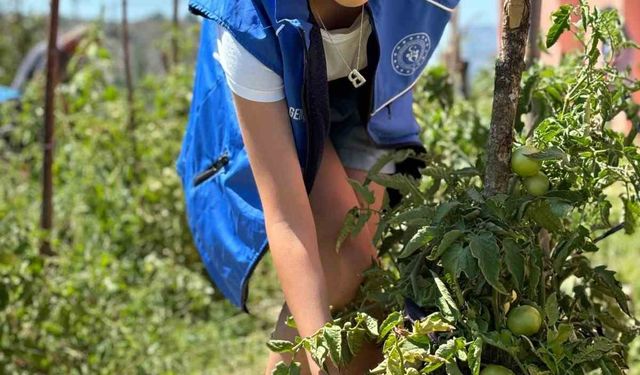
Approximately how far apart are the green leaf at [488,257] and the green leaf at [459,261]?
2 cm

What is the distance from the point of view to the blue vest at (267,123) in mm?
1597

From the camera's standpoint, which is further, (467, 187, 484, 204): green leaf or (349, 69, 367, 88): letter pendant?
(349, 69, 367, 88): letter pendant

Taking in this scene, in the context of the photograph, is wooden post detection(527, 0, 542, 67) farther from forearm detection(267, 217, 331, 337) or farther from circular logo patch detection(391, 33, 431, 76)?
forearm detection(267, 217, 331, 337)

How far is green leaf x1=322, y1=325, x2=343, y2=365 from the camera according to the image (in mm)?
1425

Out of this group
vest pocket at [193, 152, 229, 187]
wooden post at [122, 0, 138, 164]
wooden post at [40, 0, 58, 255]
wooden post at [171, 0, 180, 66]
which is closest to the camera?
vest pocket at [193, 152, 229, 187]

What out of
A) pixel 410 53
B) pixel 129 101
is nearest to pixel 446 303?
pixel 410 53

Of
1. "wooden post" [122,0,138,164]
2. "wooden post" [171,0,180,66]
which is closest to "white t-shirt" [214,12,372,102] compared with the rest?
"wooden post" [122,0,138,164]

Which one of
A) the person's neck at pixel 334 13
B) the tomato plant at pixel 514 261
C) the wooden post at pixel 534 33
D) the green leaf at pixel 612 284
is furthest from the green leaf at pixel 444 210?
the wooden post at pixel 534 33

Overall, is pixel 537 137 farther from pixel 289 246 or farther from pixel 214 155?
pixel 214 155

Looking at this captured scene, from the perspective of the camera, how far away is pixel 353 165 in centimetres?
198

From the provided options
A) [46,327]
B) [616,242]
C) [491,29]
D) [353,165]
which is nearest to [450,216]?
[353,165]

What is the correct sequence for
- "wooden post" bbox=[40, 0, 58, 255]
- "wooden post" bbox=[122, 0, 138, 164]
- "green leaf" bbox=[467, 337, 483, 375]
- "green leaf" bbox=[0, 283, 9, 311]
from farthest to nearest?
"wooden post" bbox=[122, 0, 138, 164]
"wooden post" bbox=[40, 0, 58, 255]
"green leaf" bbox=[0, 283, 9, 311]
"green leaf" bbox=[467, 337, 483, 375]

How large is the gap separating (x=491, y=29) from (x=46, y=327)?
2.99 metres

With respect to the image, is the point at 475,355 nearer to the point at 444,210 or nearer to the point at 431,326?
the point at 431,326
